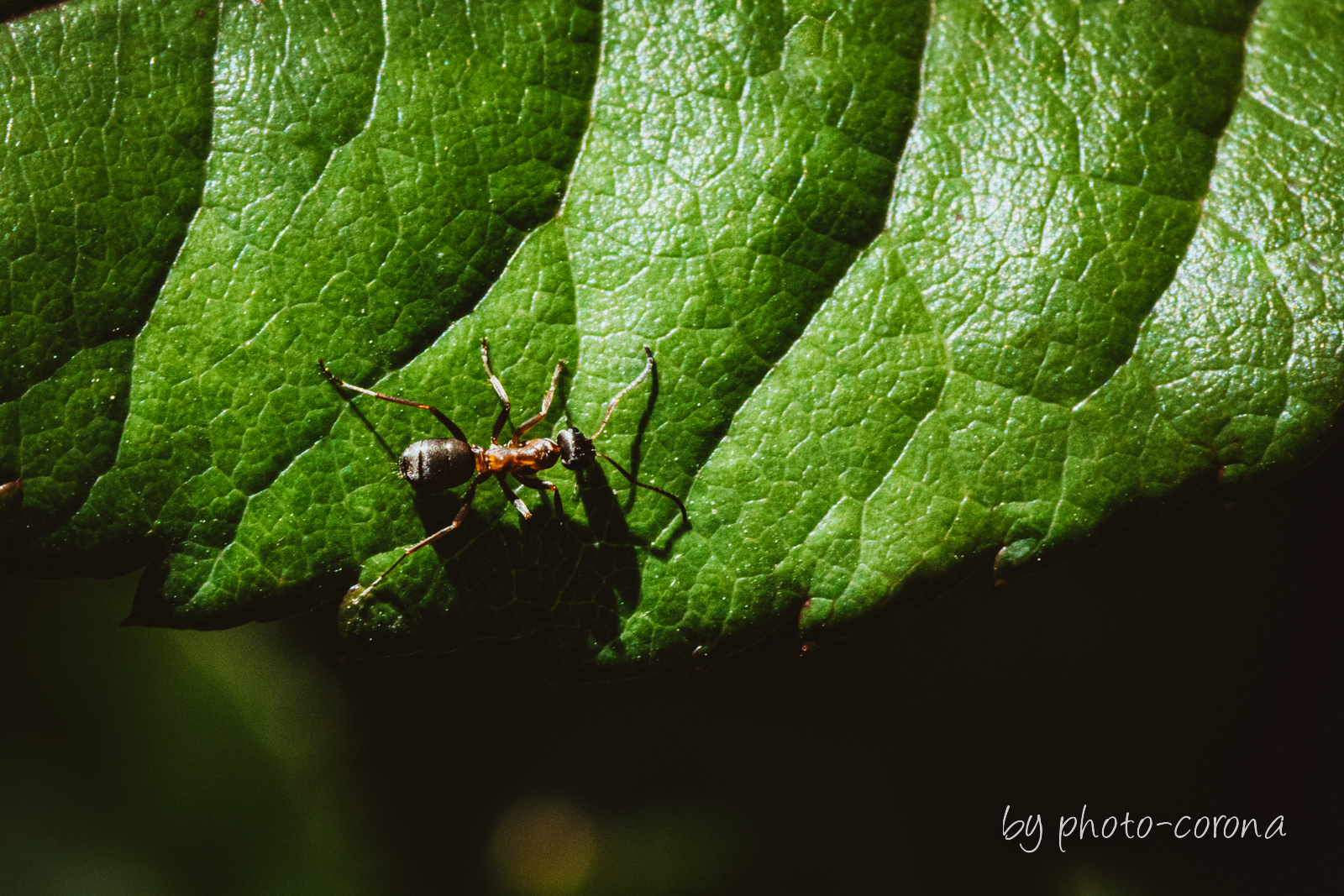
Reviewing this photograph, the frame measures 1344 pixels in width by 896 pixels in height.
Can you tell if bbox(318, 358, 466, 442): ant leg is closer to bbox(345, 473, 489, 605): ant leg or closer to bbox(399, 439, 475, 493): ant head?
bbox(399, 439, 475, 493): ant head

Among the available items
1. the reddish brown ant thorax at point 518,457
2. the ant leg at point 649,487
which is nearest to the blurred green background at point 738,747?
the reddish brown ant thorax at point 518,457

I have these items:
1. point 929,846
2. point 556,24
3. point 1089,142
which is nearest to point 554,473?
point 556,24

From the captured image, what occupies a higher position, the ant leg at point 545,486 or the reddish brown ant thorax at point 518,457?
the reddish brown ant thorax at point 518,457

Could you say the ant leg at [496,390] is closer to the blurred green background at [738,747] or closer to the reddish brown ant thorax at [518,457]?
the reddish brown ant thorax at [518,457]

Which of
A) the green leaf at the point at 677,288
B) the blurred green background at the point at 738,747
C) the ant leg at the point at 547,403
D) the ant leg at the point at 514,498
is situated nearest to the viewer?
the green leaf at the point at 677,288

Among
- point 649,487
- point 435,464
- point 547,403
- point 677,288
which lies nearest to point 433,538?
point 435,464

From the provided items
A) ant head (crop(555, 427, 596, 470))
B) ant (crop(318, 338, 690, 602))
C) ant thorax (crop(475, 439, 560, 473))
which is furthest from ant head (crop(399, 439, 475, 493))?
ant head (crop(555, 427, 596, 470))

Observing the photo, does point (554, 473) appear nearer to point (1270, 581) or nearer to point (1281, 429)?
point (1281, 429)
